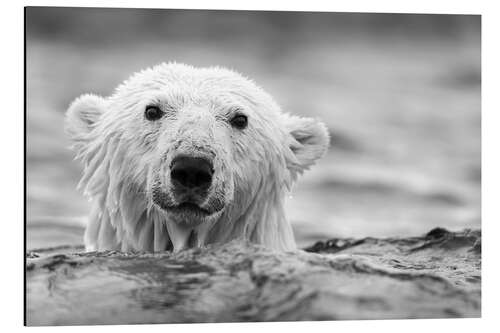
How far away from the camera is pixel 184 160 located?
5.18 metres

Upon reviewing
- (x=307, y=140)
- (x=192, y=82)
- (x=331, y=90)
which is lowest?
(x=307, y=140)

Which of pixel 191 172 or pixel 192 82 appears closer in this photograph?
pixel 191 172

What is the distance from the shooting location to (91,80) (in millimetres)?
8656

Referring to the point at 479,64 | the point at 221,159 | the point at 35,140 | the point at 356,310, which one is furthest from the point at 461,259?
the point at 35,140

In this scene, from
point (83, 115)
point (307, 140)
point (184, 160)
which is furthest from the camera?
point (307, 140)

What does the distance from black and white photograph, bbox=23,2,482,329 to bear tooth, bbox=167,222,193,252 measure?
0.01 metres

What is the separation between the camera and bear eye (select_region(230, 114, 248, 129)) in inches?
226

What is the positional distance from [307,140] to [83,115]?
5.19 feet

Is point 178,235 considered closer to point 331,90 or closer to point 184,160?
point 184,160

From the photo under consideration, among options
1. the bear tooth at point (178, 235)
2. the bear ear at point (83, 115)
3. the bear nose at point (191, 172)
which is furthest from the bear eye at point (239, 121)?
the bear ear at point (83, 115)

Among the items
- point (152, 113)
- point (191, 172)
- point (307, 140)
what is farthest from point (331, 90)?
point (191, 172)

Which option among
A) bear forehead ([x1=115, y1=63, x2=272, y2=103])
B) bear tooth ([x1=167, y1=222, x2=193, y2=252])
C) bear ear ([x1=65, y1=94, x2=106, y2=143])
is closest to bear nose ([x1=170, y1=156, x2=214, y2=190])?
bear tooth ([x1=167, y1=222, x2=193, y2=252])

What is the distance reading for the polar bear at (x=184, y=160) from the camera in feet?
17.5

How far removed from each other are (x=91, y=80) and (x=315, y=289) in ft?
13.9
